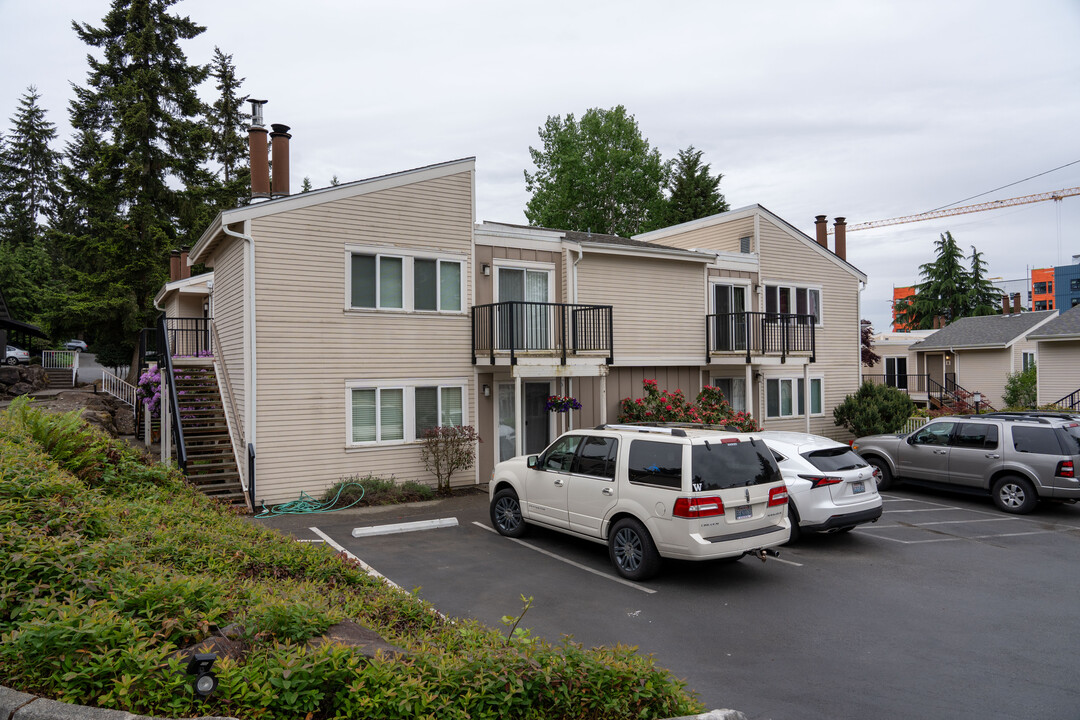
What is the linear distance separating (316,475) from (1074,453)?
46.8 ft

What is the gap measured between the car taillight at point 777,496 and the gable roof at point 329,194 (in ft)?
33.0

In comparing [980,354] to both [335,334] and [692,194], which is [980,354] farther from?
[335,334]

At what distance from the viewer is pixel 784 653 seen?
592 cm

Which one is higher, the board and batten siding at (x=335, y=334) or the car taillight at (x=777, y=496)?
the board and batten siding at (x=335, y=334)

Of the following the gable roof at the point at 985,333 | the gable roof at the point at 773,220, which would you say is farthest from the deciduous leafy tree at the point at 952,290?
the gable roof at the point at 773,220

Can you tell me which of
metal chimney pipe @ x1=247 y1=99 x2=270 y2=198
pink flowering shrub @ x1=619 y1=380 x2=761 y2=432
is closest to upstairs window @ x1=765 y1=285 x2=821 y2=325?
pink flowering shrub @ x1=619 y1=380 x2=761 y2=432

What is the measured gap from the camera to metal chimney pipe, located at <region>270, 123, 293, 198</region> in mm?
14453

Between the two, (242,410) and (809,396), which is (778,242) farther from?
(242,410)

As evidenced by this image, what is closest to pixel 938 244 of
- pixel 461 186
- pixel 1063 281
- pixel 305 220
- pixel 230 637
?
pixel 1063 281

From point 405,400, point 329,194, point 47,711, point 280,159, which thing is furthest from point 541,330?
point 47,711

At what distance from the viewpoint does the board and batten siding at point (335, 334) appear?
1248 centimetres

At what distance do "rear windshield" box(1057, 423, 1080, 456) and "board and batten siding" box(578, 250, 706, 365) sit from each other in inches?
333

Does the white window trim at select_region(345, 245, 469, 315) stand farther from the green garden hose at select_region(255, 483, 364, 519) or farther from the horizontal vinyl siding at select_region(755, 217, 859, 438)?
the horizontal vinyl siding at select_region(755, 217, 859, 438)

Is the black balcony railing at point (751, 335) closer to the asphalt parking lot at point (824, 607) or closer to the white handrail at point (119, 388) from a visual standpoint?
the asphalt parking lot at point (824, 607)
